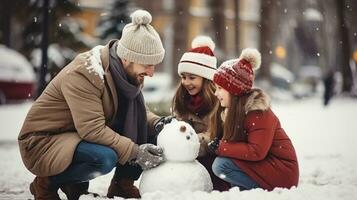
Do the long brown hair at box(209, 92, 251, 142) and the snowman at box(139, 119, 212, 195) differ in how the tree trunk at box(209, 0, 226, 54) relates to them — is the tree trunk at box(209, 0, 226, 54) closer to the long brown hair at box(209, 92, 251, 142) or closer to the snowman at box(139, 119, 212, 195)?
the long brown hair at box(209, 92, 251, 142)

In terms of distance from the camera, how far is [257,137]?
442cm

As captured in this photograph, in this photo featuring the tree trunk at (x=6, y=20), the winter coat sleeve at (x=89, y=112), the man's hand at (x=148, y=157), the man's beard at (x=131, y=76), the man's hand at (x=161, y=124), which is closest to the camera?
the winter coat sleeve at (x=89, y=112)

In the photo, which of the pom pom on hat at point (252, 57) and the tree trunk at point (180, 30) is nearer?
the pom pom on hat at point (252, 57)

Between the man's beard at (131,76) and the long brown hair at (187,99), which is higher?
the man's beard at (131,76)

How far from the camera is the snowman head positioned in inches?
177

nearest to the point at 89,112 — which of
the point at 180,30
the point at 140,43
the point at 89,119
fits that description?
the point at 89,119

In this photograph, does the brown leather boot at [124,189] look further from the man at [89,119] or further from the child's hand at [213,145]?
the child's hand at [213,145]

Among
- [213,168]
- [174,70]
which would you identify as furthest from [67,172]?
[174,70]

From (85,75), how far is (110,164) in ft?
2.26

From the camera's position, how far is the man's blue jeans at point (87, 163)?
4.38 meters

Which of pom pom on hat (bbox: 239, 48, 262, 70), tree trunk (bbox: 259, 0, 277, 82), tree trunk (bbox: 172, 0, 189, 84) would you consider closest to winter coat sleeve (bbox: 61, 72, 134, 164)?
pom pom on hat (bbox: 239, 48, 262, 70)

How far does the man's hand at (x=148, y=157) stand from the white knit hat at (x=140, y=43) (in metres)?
0.68

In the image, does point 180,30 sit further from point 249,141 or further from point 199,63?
point 249,141

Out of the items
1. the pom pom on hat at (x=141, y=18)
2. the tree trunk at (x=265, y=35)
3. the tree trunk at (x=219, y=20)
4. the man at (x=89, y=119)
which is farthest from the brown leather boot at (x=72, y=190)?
the tree trunk at (x=265, y=35)
